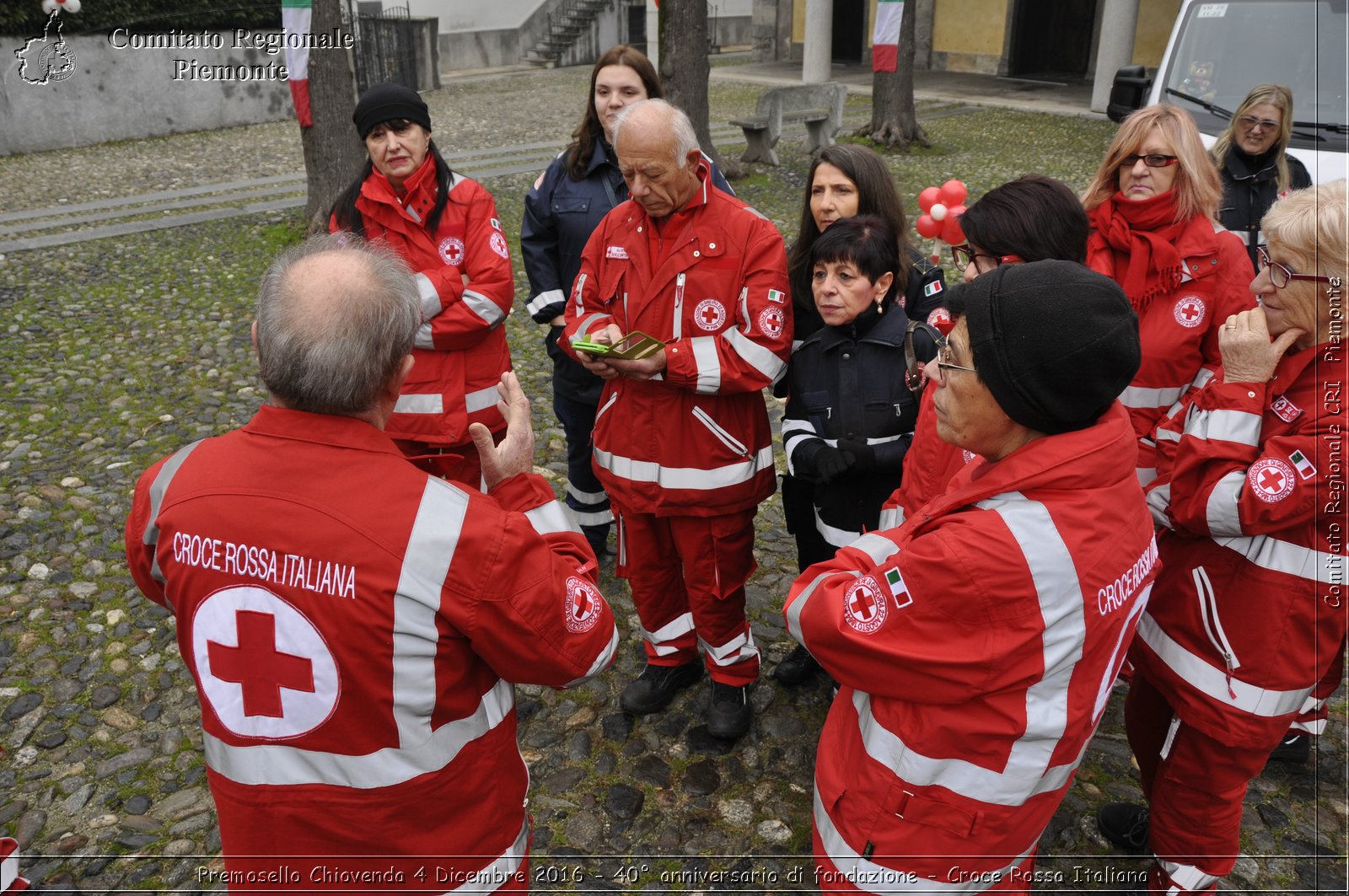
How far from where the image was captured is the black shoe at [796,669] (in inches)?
156

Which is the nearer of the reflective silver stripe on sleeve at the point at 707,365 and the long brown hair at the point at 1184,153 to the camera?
the reflective silver stripe on sleeve at the point at 707,365

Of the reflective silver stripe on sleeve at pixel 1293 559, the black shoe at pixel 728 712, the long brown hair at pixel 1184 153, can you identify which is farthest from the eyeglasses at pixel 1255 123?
the black shoe at pixel 728 712

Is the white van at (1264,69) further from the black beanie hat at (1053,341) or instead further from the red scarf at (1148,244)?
the black beanie hat at (1053,341)

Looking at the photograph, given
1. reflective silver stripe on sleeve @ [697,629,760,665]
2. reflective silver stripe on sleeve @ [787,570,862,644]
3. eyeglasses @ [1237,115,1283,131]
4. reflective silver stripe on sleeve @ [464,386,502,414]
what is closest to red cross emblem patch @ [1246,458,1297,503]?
reflective silver stripe on sleeve @ [787,570,862,644]

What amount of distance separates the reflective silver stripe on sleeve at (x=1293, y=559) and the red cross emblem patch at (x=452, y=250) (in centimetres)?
290

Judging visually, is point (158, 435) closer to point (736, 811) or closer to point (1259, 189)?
point (736, 811)

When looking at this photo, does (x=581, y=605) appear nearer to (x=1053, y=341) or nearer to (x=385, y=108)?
(x=1053, y=341)

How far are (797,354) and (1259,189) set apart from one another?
10.4 ft

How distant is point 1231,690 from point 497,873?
76.1 inches

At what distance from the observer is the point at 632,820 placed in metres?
3.33

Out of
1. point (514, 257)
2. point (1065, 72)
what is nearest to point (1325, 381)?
point (514, 257)

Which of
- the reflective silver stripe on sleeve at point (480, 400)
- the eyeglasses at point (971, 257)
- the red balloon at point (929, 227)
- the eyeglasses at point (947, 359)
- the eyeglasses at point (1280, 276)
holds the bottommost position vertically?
the reflective silver stripe on sleeve at point (480, 400)

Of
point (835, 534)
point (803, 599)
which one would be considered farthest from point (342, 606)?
point (835, 534)

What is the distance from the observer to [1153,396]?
11.1ft
